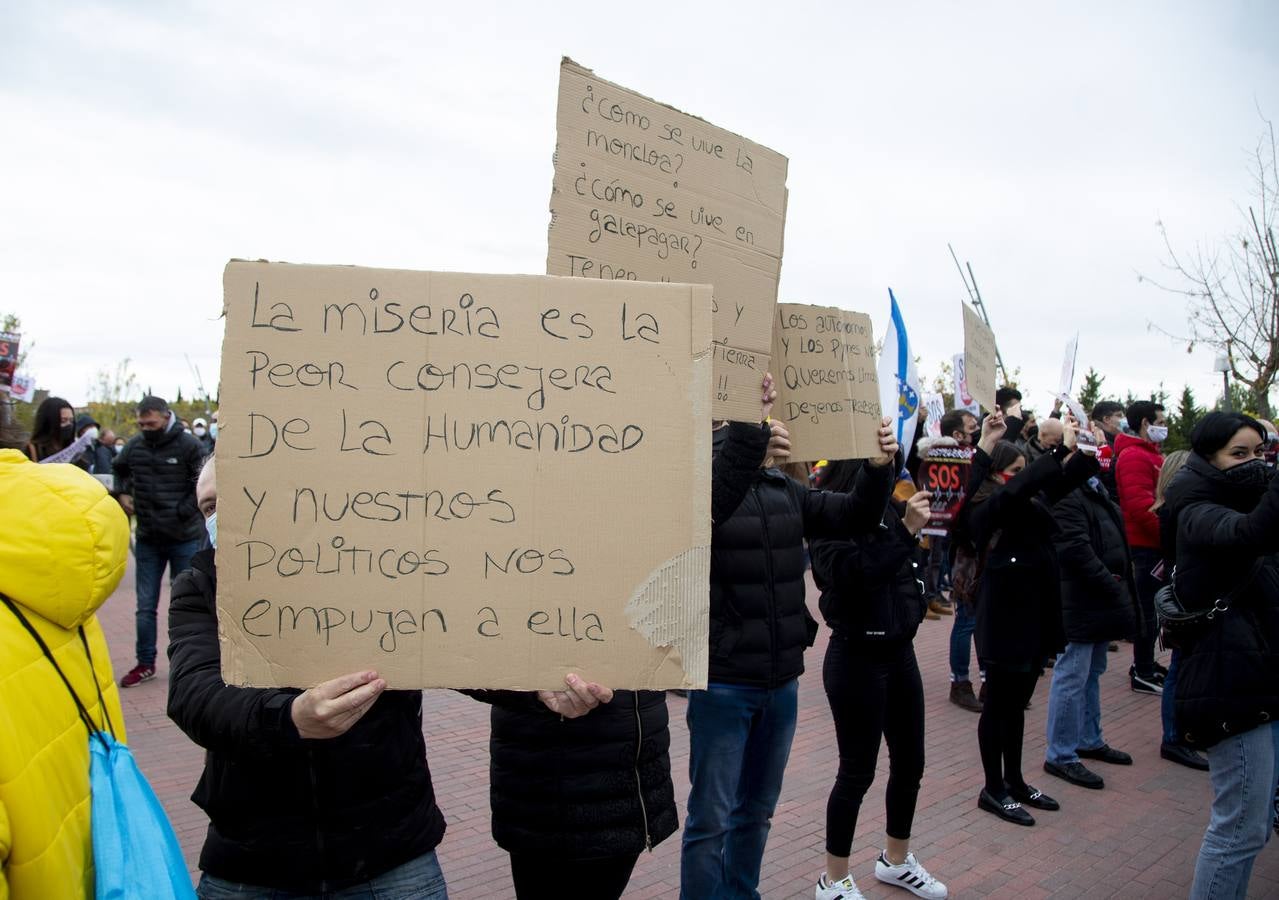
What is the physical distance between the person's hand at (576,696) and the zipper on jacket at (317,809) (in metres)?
0.53

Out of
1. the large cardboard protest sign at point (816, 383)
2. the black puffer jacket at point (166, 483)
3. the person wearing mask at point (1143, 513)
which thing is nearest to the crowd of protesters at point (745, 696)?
the large cardboard protest sign at point (816, 383)

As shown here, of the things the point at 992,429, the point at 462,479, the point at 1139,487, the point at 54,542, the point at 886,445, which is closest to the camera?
the point at 54,542

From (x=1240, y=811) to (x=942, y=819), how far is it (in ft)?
6.13

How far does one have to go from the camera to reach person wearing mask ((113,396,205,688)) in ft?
24.0

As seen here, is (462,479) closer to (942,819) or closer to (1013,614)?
(1013,614)

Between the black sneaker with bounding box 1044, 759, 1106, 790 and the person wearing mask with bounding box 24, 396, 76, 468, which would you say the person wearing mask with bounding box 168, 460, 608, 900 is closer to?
the black sneaker with bounding box 1044, 759, 1106, 790

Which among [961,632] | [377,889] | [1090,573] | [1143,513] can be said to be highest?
[1143,513]

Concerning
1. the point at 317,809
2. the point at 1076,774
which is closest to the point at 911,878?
the point at 1076,774

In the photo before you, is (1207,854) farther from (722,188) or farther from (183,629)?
(183,629)

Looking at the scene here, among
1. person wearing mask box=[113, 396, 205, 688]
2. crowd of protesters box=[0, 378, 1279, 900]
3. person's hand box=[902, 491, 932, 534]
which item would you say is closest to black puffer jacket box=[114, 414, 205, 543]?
person wearing mask box=[113, 396, 205, 688]

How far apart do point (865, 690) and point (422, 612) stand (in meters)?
2.57

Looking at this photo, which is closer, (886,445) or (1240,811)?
(1240,811)

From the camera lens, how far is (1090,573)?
5.52m

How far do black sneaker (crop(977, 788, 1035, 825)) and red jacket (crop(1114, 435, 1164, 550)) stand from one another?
3.53 metres
